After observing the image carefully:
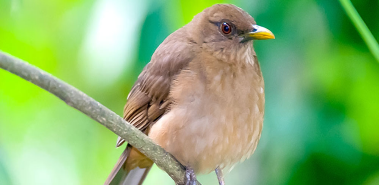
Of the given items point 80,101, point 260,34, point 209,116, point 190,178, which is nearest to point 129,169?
point 190,178

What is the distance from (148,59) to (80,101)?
2068 millimetres

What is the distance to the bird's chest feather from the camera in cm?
262

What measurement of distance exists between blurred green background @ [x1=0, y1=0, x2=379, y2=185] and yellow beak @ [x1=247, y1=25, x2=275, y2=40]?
0.85 meters

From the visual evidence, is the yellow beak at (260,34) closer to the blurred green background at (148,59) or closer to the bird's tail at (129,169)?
the blurred green background at (148,59)

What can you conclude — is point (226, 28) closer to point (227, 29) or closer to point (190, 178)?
point (227, 29)

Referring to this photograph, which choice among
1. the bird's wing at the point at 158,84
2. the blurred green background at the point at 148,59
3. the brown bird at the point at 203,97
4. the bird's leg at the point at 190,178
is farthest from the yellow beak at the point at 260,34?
the bird's leg at the point at 190,178

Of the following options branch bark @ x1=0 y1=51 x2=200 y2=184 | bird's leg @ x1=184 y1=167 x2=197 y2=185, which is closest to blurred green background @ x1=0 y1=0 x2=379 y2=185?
bird's leg @ x1=184 y1=167 x2=197 y2=185

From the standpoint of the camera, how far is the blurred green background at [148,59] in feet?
11.4

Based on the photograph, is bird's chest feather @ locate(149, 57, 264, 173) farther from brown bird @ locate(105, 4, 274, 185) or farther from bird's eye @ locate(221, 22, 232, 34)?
bird's eye @ locate(221, 22, 232, 34)

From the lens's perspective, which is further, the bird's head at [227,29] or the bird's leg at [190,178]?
the bird's head at [227,29]

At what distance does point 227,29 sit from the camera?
9.55ft

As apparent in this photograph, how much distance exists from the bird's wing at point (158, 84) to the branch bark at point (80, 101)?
564mm

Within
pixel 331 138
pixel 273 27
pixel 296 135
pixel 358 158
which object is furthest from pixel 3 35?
pixel 358 158

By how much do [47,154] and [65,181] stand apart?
0.30 meters
